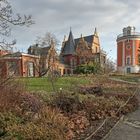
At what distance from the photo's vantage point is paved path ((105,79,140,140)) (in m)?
10.0

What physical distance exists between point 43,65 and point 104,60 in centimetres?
1700

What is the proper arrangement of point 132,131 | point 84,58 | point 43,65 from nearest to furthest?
1. point 132,131
2. point 43,65
3. point 84,58

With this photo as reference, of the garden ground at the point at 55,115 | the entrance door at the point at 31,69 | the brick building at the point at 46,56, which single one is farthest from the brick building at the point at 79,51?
the garden ground at the point at 55,115

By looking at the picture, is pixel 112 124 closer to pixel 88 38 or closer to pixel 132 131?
pixel 132 131

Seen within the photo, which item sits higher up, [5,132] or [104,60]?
[104,60]

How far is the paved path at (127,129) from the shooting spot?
32.9ft

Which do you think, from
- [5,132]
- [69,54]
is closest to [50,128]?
[5,132]

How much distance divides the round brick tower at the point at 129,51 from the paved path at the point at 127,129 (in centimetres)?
6087

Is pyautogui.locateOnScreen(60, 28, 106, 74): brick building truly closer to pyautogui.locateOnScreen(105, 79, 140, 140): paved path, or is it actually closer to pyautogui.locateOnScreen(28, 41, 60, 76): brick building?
pyautogui.locateOnScreen(28, 41, 60, 76): brick building

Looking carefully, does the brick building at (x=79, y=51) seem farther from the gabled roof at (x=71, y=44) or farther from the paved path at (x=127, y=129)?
the paved path at (x=127, y=129)

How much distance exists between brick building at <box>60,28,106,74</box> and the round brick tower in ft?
20.7

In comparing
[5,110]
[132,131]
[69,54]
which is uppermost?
[69,54]

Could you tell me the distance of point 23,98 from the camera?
36.8 feet

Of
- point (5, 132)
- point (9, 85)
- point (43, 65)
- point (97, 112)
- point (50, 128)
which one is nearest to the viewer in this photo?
point (5, 132)
